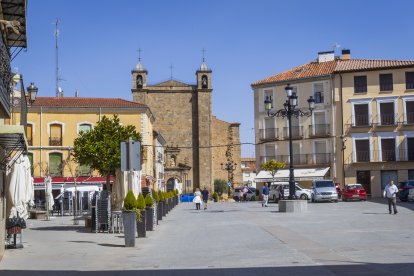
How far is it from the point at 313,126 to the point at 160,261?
4731 centimetres

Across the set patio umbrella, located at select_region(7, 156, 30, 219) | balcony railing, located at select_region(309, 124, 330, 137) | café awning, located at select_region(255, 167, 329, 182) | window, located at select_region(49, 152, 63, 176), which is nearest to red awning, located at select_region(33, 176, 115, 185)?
window, located at select_region(49, 152, 63, 176)

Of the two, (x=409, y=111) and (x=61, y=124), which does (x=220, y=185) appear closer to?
(x=409, y=111)

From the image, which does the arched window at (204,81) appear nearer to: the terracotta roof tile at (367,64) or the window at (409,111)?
the terracotta roof tile at (367,64)

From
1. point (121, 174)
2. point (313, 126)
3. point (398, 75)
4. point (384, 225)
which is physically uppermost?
point (398, 75)

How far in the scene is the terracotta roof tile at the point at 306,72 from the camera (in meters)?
60.3

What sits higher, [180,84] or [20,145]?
[180,84]

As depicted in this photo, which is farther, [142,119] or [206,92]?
[206,92]

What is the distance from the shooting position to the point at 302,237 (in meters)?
A: 18.0

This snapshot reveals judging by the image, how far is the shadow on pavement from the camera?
11.0 meters

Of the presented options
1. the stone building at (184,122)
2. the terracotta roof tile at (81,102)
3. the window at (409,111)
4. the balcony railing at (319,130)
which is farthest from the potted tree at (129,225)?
the stone building at (184,122)

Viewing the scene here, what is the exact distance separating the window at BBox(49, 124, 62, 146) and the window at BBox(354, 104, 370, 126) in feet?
81.5

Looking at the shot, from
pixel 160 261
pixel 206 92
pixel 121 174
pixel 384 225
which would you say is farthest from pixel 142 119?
pixel 160 261

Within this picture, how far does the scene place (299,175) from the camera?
57250 mm

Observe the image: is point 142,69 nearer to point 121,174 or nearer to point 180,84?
point 180,84
